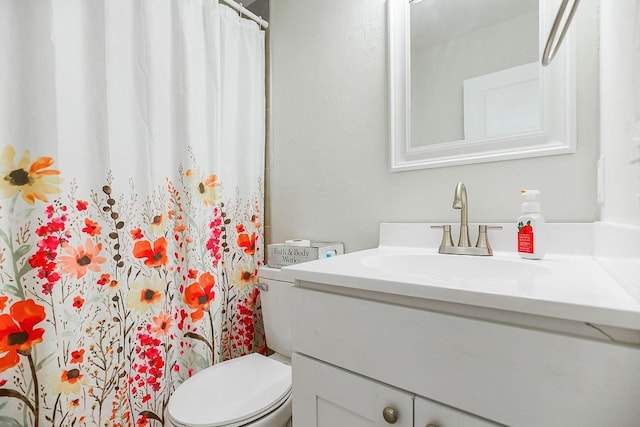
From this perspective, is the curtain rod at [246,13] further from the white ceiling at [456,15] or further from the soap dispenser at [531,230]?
the soap dispenser at [531,230]

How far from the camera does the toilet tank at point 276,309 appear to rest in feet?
4.01

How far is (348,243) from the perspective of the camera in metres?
1.25

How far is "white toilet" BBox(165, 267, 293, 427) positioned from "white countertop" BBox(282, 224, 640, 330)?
0.48m

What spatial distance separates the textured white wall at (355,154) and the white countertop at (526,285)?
20 centimetres

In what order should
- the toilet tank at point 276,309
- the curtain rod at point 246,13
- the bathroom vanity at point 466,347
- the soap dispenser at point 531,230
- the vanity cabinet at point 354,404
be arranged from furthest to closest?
1. the curtain rod at point 246,13
2. the toilet tank at point 276,309
3. the soap dispenser at point 531,230
4. the vanity cabinet at point 354,404
5. the bathroom vanity at point 466,347

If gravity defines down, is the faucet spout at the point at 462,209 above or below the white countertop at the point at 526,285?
above

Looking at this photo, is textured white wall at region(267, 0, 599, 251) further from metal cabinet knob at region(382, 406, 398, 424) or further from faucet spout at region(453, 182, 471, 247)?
metal cabinet knob at region(382, 406, 398, 424)

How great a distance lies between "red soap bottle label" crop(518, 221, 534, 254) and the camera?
779 millimetres

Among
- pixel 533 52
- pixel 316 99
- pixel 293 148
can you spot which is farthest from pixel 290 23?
pixel 533 52

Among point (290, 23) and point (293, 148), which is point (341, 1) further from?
point (293, 148)

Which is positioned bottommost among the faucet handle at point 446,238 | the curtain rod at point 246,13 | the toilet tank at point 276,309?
the toilet tank at point 276,309

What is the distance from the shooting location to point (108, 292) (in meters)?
0.96

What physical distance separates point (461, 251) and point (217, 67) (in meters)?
1.21

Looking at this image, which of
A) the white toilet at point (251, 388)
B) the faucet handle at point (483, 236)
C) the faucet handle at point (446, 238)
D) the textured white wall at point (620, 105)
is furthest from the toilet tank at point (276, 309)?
the textured white wall at point (620, 105)
